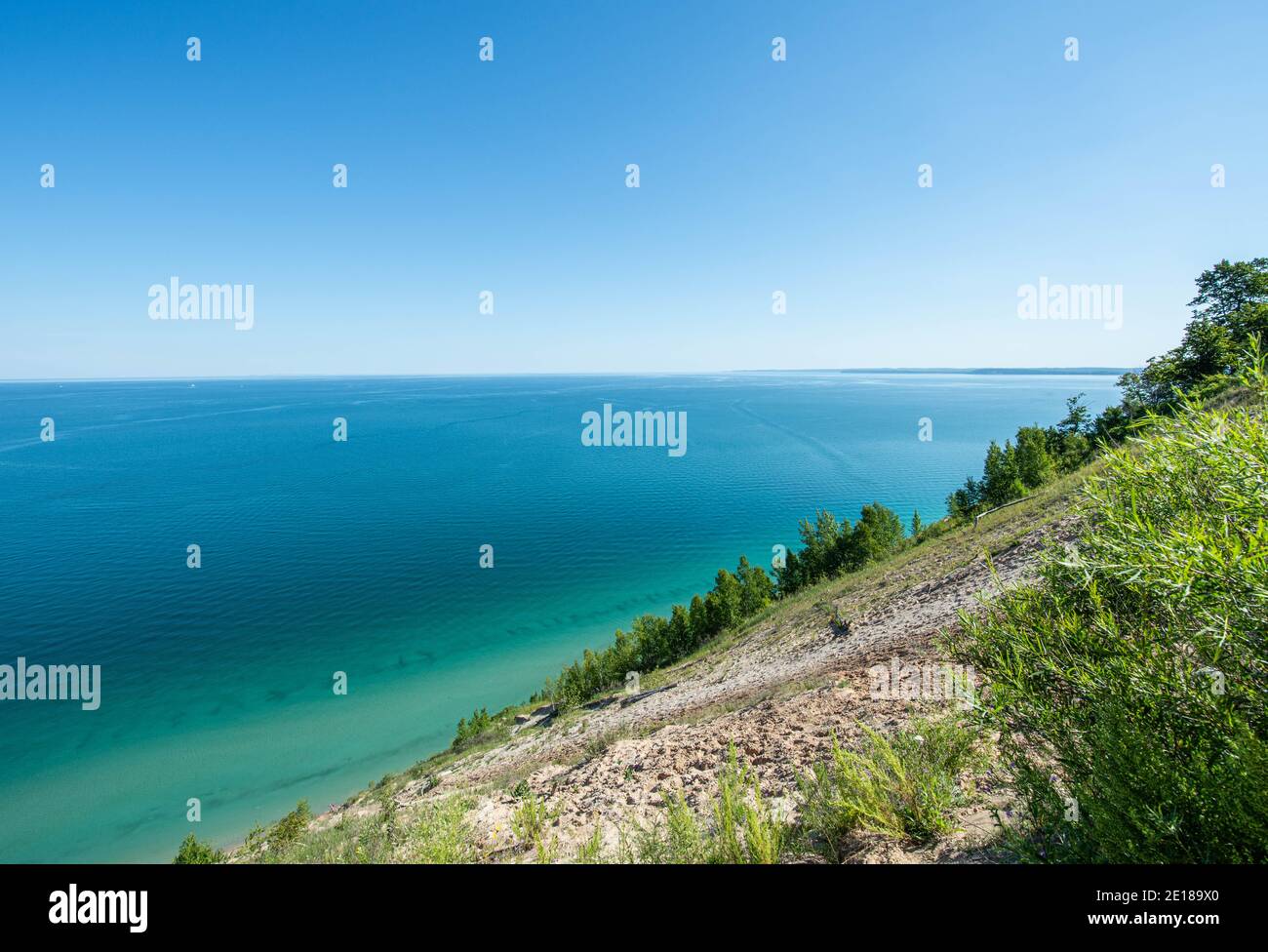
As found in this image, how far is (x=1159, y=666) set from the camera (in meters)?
3.13

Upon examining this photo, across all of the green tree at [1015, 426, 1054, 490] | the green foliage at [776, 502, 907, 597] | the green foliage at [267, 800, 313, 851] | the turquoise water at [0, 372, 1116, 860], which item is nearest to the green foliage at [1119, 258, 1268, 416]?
the green tree at [1015, 426, 1054, 490]

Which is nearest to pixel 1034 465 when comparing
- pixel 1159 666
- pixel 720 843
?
pixel 1159 666

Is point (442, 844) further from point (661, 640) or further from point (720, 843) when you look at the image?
point (661, 640)

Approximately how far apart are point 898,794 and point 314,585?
47120 millimetres

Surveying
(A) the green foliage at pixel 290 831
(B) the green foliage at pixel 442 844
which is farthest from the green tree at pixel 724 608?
(B) the green foliage at pixel 442 844

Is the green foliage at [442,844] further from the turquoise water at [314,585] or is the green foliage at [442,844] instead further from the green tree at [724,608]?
the green tree at [724,608]

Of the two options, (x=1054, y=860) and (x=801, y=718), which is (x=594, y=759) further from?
(x=1054, y=860)

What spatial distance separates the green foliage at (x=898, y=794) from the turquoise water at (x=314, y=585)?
80.1ft

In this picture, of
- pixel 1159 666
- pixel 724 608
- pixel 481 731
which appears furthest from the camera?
pixel 724 608

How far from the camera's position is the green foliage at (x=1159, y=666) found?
278 cm

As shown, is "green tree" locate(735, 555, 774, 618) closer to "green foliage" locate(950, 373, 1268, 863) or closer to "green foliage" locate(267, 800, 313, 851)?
"green foliage" locate(267, 800, 313, 851)

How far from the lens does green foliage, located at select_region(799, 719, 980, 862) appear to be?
4.30 metres

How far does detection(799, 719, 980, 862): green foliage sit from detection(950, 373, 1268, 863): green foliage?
724 millimetres

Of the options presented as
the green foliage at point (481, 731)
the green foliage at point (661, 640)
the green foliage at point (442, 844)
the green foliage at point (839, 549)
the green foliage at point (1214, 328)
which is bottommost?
the green foliage at point (481, 731)
